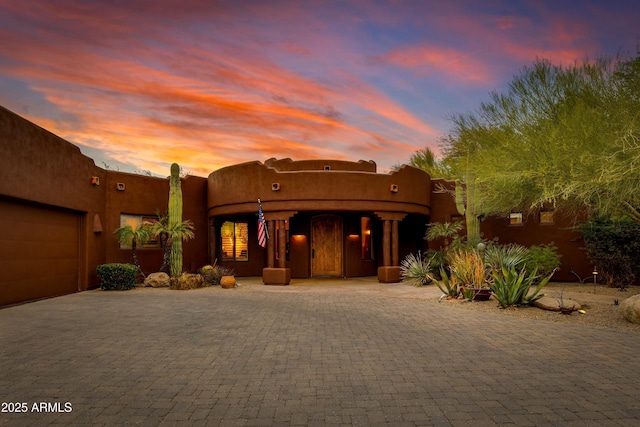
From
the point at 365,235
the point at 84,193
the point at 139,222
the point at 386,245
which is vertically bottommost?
the point at 386,245

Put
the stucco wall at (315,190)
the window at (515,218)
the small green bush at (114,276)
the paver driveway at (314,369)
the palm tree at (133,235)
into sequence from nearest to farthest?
the paver driveway at (314,369) → the small green bush at (114,276) → the palm tree at (133,235) → the stucco wall at (315,190) → the window at (515,218)

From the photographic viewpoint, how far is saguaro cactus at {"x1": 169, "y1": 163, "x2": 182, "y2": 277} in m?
14.9

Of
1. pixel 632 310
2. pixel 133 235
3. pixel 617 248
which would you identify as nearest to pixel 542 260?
pixel 617 248

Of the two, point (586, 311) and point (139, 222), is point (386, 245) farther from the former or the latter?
point (139, 222)

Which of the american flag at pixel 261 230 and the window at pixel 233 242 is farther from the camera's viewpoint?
the window at pixel 233 242

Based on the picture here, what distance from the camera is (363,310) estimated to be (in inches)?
365

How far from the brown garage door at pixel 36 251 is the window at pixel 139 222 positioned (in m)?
2.19

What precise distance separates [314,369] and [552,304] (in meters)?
6.47

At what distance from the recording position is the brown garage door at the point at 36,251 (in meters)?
9.95

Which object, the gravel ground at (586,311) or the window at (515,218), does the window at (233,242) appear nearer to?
the gravel ground at (586,311)

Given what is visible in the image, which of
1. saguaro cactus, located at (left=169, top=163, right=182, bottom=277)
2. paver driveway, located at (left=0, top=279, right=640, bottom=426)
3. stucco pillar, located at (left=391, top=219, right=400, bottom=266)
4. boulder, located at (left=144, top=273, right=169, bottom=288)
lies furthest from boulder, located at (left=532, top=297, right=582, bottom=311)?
boulder, located at (left=144, top=273, right=169, bottom=288)

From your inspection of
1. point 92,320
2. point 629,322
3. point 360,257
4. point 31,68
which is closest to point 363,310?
point 629,322

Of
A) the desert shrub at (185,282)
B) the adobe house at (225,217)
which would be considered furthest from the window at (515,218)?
the desert shrub at (185,282)

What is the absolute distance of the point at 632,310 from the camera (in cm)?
743
